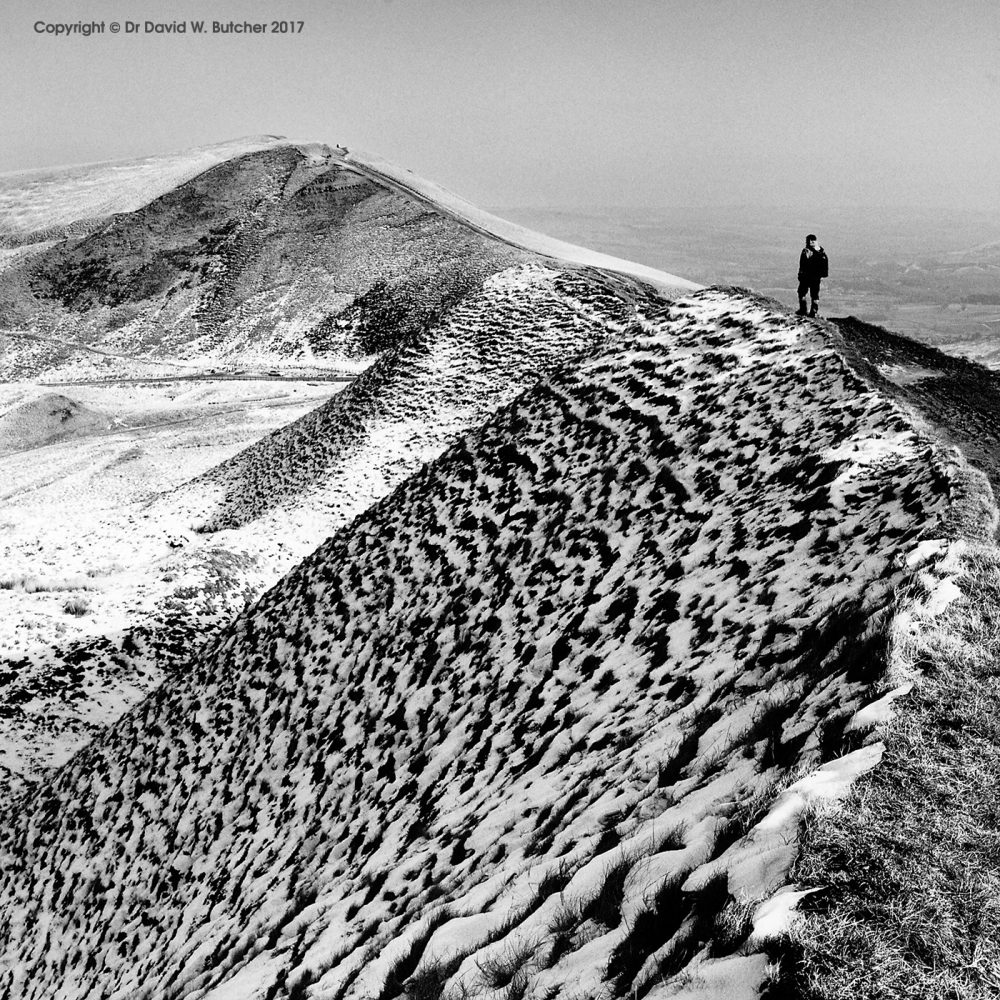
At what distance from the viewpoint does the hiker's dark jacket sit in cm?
1700

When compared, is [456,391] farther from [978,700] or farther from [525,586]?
[978,700]

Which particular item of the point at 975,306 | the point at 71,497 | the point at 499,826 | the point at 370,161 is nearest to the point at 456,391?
the point at 71,497

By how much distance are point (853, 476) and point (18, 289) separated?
287ft

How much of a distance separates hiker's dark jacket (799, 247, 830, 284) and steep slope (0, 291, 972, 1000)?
1931mm

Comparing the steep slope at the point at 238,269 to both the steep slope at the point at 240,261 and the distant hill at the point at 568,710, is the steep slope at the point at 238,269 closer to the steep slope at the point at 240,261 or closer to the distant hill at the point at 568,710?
the steep slope at the point at 240,261

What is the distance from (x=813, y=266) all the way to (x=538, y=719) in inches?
535

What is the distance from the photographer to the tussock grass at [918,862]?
308 centimetres

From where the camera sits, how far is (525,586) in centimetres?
1108

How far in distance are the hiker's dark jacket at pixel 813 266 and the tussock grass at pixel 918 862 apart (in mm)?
14005

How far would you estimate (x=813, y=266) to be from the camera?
17.1m

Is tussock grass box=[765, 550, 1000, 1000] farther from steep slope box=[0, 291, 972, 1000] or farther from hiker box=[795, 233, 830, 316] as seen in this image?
hiker box=[795, 233, 830, 316]

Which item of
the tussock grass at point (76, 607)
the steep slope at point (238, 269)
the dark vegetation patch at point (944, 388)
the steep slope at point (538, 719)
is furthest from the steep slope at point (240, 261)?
the tussock grass at point (76, 607)

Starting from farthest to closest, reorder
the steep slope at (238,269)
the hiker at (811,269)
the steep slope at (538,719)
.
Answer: the steep slope at (238,269) < the hiker at (811,269) < the steep slope at (538,719)

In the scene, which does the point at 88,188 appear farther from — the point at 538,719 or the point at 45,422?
the point at 538,719
